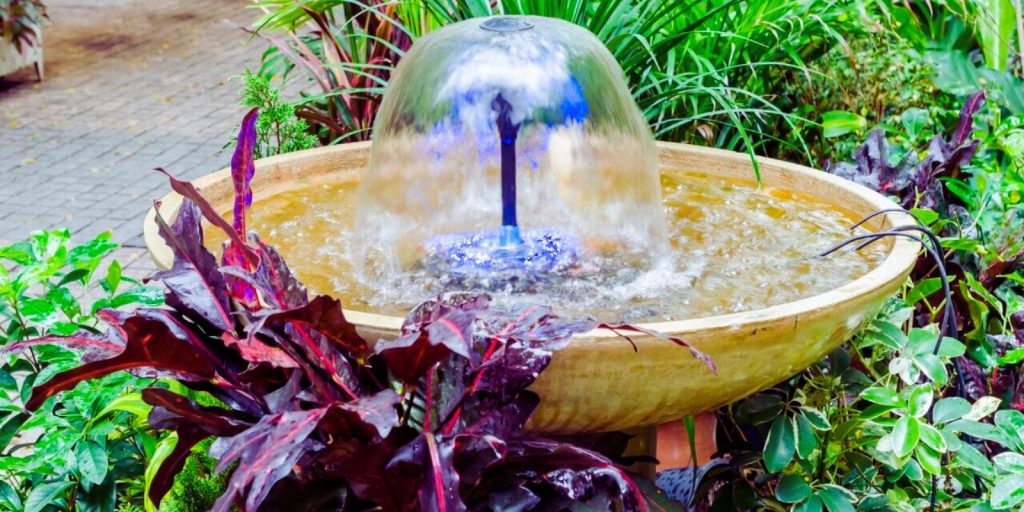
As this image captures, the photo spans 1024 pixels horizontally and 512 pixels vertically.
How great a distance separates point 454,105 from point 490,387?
96 centimetres

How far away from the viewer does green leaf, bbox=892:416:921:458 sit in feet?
7.07

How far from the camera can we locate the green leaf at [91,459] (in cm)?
228

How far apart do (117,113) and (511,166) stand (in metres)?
6.35

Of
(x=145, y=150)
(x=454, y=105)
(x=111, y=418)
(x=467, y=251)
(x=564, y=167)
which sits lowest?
(x=145, y=150)

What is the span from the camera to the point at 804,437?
2344 mm

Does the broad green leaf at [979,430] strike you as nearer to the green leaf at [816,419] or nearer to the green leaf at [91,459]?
the green leaf at [816,419]

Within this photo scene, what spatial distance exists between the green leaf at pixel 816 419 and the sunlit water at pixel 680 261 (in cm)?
26

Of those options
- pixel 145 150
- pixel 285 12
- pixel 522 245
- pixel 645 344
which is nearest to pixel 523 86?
pixel 522 245

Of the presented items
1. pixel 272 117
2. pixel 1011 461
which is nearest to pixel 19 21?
pixel 272 117

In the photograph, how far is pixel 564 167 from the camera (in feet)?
8.98

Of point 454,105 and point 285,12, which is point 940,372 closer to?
point 454,105

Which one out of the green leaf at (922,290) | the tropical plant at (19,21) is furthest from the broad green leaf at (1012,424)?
the tropical plant at (19,21)

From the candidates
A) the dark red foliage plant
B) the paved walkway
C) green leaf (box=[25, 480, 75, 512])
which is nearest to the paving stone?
the paved walkway

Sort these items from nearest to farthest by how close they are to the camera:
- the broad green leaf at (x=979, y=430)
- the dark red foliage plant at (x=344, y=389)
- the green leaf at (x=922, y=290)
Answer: the dark red foliage plant at (x=344, y=389)
the broad green leaf at (x=979, y=430)
the green leaf at (x=922, y=290)
